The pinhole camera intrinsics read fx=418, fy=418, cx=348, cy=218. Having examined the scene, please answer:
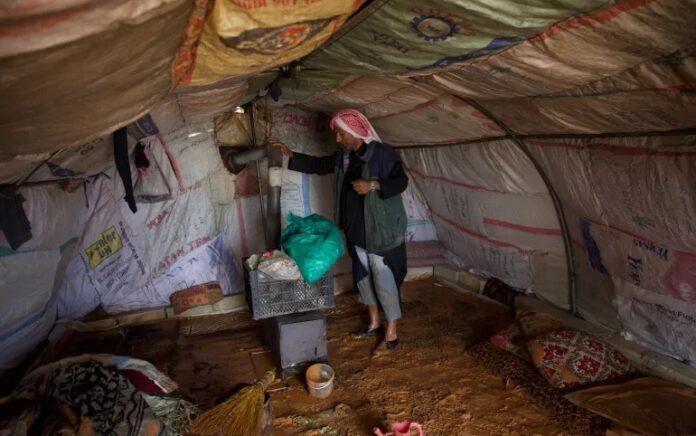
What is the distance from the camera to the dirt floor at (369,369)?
286cm

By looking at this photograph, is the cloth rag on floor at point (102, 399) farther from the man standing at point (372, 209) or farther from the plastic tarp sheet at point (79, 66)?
the man standing at point (372, 209)

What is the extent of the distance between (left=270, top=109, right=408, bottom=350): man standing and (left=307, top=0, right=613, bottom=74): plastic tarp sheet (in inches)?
55.1

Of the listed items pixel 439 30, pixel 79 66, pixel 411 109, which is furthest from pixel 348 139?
pixel 79 66

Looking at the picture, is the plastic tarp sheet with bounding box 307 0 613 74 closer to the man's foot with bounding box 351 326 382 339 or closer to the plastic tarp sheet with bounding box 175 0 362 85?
the plastic tarp sheet with bounding box 175 0 362 85

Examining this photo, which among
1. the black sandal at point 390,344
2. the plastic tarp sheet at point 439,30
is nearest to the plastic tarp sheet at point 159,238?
the black sandal at point 390,344

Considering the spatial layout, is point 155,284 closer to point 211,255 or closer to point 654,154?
point 211,255

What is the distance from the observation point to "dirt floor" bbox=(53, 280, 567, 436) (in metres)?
2.86

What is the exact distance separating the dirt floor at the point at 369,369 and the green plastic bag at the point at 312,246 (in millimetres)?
942

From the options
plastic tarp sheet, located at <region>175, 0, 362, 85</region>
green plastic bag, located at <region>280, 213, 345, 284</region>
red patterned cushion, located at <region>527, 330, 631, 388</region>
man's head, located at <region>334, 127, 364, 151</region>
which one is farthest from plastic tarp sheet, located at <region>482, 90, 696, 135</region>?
red patterned cushion, located at <region>527, 330, 631, 388</region>

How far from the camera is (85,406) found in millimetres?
2178

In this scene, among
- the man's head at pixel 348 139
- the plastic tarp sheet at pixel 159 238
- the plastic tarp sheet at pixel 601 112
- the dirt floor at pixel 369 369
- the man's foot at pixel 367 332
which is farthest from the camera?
the plastic tarp sheet at pixel 159 238

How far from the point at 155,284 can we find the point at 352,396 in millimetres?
2629

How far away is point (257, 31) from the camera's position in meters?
1.27

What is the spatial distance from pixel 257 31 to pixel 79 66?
1.64ft
